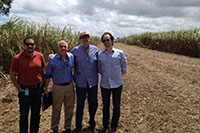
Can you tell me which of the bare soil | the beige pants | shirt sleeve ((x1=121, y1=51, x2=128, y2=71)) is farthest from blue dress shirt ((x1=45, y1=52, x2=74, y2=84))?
the bare soil

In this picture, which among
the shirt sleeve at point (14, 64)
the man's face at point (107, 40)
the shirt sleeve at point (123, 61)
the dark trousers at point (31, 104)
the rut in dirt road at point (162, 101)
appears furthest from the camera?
the rut in dirt road at point (162, 101)

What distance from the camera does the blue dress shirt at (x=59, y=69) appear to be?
2.85m

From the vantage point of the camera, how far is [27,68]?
2.68m

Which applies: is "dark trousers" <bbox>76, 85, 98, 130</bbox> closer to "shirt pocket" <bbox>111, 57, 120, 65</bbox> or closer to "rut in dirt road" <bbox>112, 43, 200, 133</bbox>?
"shirt pocket" <bbox>111, 57, 120, 65</bbox>

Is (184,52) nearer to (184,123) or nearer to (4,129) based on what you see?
(184,123)

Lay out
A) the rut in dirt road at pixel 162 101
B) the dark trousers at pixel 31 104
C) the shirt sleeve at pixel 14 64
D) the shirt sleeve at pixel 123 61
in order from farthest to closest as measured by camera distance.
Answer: the rut in dirt road at pixel 162 101 < the shirt sleeve at pixel 123 61 < the dark trousers at pixel 31 104 < the shirt sleeve at pixel 14 64

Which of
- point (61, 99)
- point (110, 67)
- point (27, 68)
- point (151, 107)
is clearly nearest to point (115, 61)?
point (110, 67)

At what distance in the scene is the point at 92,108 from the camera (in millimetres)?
3211

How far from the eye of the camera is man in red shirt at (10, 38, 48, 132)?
2674mm

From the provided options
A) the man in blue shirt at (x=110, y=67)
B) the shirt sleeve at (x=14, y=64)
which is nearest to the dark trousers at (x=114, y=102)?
the man in blue shirt at (x=110, y=67)

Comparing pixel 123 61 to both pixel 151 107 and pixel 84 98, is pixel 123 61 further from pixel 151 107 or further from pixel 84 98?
pixel 151 107

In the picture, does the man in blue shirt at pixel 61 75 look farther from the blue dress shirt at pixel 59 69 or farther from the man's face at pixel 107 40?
the man's face at pixel 107 40

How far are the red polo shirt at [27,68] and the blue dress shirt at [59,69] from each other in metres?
0.18

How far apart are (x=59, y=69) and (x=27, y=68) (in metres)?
0.50
